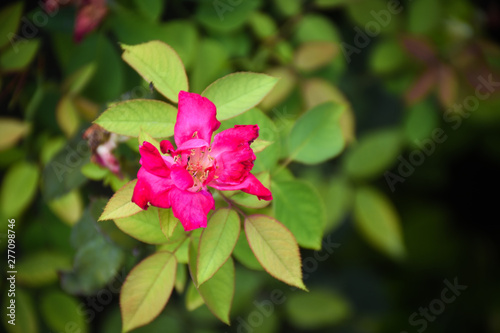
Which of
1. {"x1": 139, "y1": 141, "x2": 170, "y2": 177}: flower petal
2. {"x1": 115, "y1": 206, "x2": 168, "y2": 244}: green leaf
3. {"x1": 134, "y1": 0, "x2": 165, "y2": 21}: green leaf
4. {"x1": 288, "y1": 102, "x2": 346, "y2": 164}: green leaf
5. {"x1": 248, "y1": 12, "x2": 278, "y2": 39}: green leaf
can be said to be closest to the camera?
{"x1": 139, "y1": 141, "x2": 170, "y2": 177}: flower petal

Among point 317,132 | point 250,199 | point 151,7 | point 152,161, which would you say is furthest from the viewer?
point 151,7

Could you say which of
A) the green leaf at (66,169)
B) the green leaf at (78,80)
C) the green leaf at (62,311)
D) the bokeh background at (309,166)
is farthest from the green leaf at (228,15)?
the green leaf at (62,311)

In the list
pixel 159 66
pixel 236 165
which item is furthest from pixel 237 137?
pixel 159 66

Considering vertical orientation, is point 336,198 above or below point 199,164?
below

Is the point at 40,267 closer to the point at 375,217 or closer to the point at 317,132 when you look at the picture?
the point at 317,132

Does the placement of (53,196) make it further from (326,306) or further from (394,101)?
(394,101)

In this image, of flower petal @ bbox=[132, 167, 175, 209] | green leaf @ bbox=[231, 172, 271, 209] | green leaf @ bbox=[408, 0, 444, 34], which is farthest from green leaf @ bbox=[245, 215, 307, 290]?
green leaf @ bbox=[408, 0, 444, 34]

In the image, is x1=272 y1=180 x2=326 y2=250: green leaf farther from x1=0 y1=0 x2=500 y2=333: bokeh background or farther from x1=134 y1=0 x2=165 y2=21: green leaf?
x1=134 y1=0 x2=165 y2=21: green leaf
